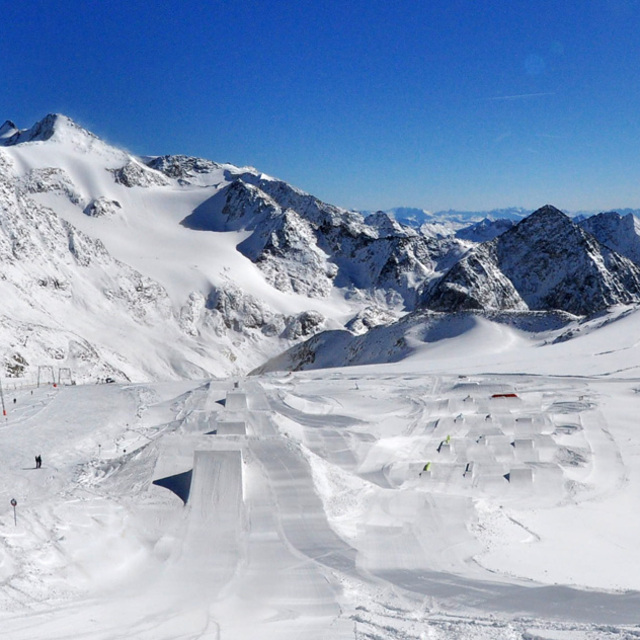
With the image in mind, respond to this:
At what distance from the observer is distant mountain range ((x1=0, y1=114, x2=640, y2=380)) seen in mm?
83188

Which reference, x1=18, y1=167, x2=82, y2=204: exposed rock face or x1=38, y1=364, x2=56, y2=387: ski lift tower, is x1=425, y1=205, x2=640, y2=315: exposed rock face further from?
x1=18, y1=167, x2=82, y2=204: exposed rock face

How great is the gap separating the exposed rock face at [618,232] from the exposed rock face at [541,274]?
61.9 metres

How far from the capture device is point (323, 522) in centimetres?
1902

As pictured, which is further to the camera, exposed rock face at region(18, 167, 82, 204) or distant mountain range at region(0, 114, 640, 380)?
exposed rock face at region(18, 167, 82, 204)

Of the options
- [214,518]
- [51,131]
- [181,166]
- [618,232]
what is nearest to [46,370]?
[214,518]

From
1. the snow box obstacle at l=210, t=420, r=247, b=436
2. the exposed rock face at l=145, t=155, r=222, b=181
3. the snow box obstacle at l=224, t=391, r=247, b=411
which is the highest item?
the exposed rock face at l=145, t=155, r=222, b=181

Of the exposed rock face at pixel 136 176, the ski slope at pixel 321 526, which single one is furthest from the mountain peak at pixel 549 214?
the ski slope at pixel 321 526

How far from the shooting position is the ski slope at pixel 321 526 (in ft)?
44.0

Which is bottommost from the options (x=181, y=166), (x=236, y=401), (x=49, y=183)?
(x=236, y=401)

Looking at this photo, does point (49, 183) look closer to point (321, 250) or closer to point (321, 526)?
point (321, 250)

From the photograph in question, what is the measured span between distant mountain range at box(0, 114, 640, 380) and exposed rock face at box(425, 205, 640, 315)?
292 millimetres

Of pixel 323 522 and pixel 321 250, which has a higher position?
pixel 321 250

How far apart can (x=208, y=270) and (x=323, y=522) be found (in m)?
105

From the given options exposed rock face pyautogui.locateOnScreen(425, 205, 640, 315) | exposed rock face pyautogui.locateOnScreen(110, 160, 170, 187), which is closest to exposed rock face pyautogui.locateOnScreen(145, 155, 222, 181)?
exposed rock face pyautogui.locateOnScreen(110, 160, 170, 187)
